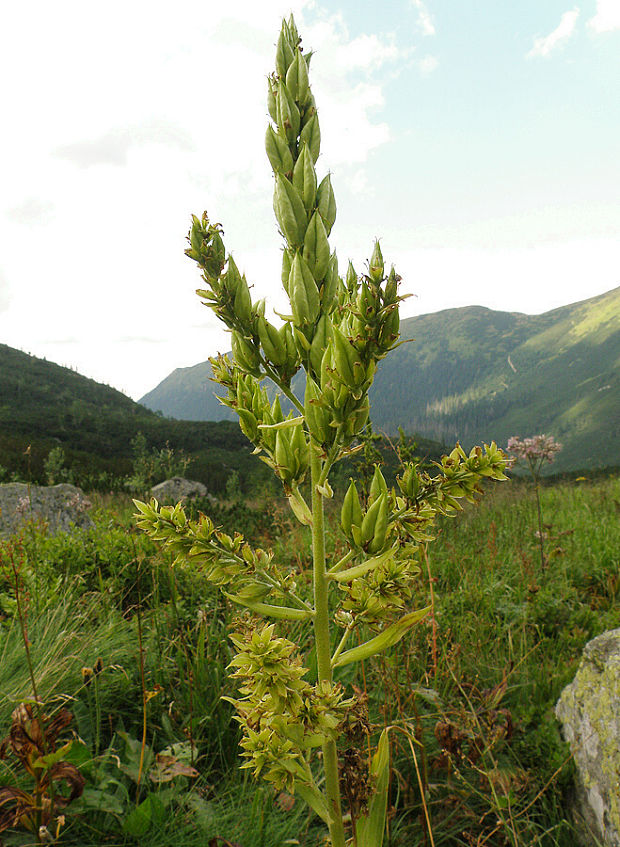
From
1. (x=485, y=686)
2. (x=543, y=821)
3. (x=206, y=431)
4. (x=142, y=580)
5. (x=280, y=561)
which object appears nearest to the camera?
(x=543, y=821)

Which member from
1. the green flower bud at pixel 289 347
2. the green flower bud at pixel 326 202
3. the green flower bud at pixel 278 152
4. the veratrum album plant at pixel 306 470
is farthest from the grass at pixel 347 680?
the green flower bud at pixel 278 152

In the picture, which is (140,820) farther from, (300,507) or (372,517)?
(372,517)

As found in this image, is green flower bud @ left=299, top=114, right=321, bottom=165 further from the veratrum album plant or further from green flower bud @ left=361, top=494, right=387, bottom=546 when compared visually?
green flower bud @ left=361, top=494, right=387, bottom=546

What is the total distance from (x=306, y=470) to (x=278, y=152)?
1.34m

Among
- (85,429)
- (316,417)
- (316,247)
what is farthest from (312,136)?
(85,429)

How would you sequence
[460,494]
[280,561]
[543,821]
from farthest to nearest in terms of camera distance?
[280,561] < [543,821] < [460,494]

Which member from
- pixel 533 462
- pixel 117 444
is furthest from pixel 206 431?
pixel 533 462

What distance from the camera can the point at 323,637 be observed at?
1.90m

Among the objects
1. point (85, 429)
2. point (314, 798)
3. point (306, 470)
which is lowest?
point (314, 798)

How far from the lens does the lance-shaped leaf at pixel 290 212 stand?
183cm

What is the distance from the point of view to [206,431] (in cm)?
9944

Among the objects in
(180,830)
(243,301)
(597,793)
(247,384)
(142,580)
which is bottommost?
(597,793)

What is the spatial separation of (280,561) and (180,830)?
187 inches

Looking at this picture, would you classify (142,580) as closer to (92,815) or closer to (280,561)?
(280,561)
